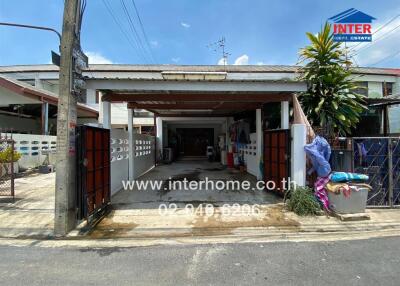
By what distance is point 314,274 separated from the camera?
352 cm

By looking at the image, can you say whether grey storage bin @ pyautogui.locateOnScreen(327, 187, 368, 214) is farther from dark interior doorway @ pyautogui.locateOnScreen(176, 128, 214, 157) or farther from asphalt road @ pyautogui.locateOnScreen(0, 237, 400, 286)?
dark interior doorway @ pyautogui.locateOnScreen(176, 128, 214, 157)

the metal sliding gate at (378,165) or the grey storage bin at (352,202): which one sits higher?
the metal sliding gate at (378,165)

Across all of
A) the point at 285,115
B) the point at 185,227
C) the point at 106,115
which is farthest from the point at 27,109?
the point at 185,227

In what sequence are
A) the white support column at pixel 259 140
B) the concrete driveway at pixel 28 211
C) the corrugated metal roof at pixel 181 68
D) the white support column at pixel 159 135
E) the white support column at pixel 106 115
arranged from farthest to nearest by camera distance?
the corrugated metal roof at pixel 181 68 → the white support column at pixel 159 135 → the white support column at pixel 259 140 → the white support column at pixel 106 115 → the concrete driveway at pixel 28 211

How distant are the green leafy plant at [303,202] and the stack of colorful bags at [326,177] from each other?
0.20 metres

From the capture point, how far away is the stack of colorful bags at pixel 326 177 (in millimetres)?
6051

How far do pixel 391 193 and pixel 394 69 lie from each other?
2129 cm

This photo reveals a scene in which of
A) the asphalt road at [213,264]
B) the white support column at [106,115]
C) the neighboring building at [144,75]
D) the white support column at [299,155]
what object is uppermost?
the neighboring building at [144,75]

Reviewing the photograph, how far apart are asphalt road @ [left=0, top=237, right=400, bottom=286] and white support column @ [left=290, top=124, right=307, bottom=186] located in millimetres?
2318

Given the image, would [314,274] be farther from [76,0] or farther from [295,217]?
[76,0]

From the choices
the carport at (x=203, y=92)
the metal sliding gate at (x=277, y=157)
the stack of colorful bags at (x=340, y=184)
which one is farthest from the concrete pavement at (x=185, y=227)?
the carport at (x=203, y=92)

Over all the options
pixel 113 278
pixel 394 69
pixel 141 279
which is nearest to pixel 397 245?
pixel 141 279

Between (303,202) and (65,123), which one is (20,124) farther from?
(303,202)

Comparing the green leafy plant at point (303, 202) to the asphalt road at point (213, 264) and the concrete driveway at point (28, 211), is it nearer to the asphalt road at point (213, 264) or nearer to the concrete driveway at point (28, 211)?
the asphalt road at point (213, 264)
